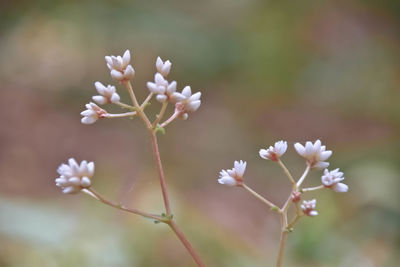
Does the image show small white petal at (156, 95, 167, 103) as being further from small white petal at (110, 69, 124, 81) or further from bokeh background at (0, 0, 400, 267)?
bokeh background at (0, 0, 400, 267)

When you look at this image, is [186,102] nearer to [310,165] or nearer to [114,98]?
[114,98]

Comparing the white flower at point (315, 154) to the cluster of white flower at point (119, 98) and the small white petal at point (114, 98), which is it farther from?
the small white petal at point (114, 98)

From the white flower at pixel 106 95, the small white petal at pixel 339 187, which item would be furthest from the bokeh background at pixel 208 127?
the white flower at pixel 106 95

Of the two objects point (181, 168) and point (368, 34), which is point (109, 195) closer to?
point (181, 168)

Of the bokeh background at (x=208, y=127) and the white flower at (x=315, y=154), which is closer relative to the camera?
the white flower at (x=315, y=154)

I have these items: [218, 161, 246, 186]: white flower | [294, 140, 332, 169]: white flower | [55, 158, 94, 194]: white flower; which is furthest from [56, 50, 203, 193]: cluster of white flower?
[294, 140, 332, 169]: white flower

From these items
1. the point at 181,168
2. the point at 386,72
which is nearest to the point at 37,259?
the point at 181,168
